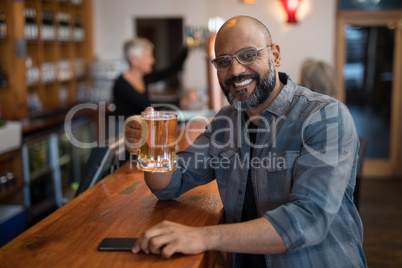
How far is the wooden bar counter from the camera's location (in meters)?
1.12

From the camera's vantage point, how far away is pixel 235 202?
162cm

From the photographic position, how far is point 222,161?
1.73 meters

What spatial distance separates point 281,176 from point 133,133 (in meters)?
0.55

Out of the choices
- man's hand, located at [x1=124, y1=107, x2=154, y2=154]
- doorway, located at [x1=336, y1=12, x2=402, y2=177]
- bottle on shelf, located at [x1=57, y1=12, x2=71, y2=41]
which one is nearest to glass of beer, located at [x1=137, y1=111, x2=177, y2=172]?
man's hand, located at [x1=124, y1=107, x2=154, y2=154]

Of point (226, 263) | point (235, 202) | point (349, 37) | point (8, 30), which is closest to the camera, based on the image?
point (235, 202)

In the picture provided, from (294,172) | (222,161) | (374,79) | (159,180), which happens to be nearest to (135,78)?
(222,161)

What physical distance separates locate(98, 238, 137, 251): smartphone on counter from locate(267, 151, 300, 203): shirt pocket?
0.54 metres

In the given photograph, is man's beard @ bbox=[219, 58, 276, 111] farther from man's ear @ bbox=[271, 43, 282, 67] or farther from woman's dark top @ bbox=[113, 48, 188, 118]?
woman's dark top @ bbox=[113, 48, 188, 118]

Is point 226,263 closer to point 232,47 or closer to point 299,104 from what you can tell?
point 299,104

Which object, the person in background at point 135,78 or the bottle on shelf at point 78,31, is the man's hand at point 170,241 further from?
the bottle on shelf at point 78,31

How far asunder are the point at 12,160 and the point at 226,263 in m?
3.02

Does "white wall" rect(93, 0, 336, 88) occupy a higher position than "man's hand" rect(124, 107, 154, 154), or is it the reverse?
"white wall" rect(93, 0, 336, 88)

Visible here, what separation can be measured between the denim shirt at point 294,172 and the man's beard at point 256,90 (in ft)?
0.16

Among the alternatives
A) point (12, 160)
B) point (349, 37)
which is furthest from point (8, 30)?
point (349, 37)
